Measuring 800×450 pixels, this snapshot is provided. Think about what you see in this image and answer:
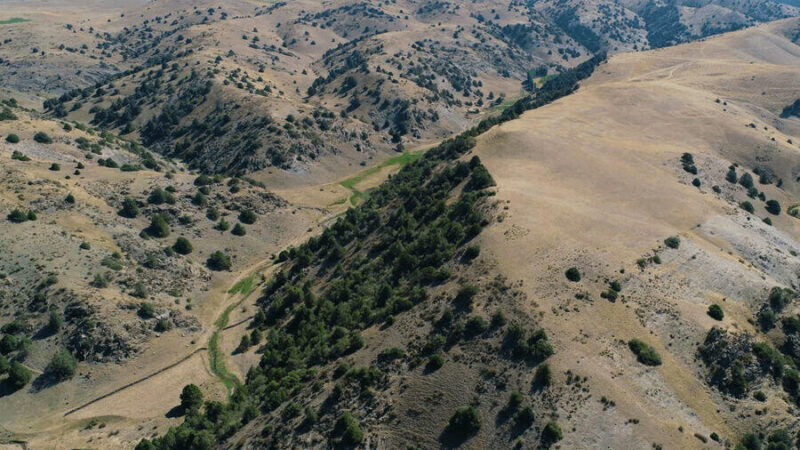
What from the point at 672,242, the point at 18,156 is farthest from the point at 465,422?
the point at 18,156

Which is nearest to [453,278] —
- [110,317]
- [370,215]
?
[370,215]

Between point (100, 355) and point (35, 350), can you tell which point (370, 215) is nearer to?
point (100, 355)

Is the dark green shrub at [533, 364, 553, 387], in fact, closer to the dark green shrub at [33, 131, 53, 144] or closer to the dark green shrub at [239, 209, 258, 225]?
the dark green shrub at [239, 209, 258, 225]

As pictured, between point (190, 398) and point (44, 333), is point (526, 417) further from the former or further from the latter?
point (44, 333)

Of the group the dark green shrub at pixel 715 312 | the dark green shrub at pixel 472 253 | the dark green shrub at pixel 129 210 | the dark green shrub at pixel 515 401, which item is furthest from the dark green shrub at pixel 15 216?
the dark green shrub at pixel 715 312

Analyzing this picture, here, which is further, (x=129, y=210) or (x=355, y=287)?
(x=129, y=210)
